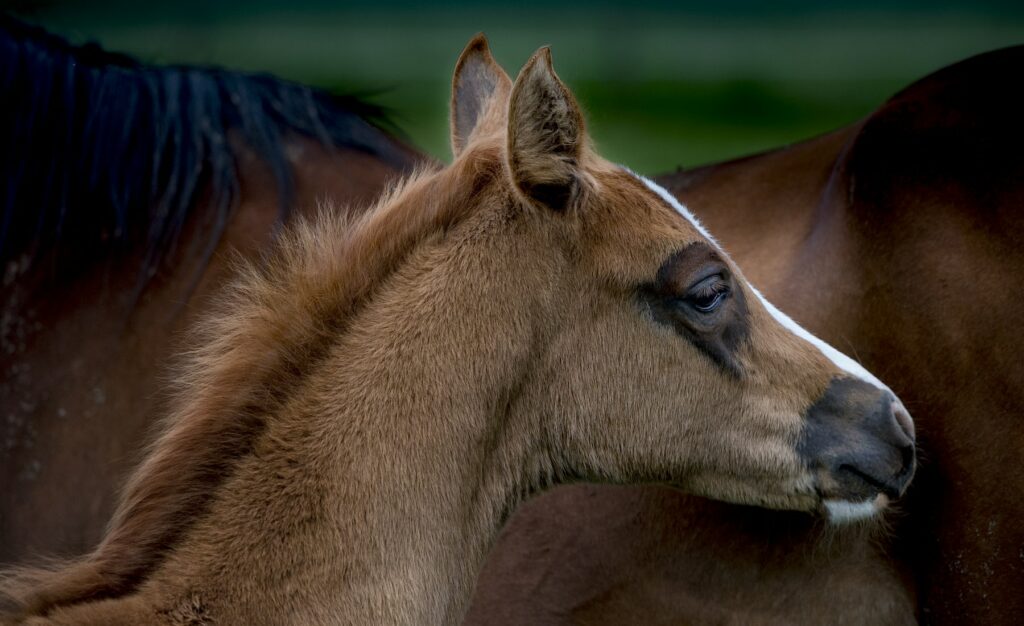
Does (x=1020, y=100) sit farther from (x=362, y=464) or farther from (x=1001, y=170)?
(x=362, y=464)

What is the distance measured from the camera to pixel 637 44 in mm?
12703

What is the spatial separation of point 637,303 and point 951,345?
0.93 meters

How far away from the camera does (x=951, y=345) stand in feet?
10.5

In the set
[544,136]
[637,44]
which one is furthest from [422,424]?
[637,44]

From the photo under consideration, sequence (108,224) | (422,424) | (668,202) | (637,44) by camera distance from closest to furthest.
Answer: (422,424) < (668,202) < (108,224) < (637,44)

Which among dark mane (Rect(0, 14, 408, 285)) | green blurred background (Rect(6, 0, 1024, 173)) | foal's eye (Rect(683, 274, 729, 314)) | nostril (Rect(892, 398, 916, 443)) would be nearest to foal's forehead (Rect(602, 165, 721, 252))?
foal's eye (Rect(683, 274, 729, 314))

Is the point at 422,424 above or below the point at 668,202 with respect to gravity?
below

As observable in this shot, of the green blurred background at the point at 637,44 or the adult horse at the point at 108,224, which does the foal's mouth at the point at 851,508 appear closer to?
the adult horse at the point at 108,224

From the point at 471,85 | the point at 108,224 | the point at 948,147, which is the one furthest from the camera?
the point at 108,224

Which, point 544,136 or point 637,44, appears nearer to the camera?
point 544,136

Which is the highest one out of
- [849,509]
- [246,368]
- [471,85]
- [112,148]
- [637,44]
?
[471,85]

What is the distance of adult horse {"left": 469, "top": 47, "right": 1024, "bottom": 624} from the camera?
124 inches

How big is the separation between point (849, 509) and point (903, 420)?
260 mm

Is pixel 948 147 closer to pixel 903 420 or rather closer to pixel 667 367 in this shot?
pixel 903 420
